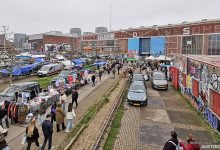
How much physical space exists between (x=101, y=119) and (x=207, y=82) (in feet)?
25.3

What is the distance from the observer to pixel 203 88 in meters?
18.2

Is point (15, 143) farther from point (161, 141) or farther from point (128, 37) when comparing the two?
point (128, 37)

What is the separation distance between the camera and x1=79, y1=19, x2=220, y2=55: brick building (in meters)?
74.4

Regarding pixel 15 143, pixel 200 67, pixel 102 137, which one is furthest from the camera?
pixel 200 67

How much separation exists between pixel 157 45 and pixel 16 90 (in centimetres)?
7350

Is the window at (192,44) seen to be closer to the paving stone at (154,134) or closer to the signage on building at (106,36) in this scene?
the signage on building at (106,36)

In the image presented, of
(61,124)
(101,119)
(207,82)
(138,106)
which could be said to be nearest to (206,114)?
(207,82)

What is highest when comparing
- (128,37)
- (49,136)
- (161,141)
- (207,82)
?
(128,37)

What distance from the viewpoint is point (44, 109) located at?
1727 cm

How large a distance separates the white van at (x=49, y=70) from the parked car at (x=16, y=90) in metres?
17.1

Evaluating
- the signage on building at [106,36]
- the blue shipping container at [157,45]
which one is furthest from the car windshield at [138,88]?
the signage on building at [106,36]

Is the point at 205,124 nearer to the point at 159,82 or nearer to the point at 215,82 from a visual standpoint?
the point at 215,82

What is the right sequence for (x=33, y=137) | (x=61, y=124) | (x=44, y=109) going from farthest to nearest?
Result: (x=44, y=109), (x=61, y=124), (x=33, y=137)

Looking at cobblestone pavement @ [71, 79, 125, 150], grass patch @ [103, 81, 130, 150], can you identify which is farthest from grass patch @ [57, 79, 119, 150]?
grass patch @ [103, 81, 130, 150]
